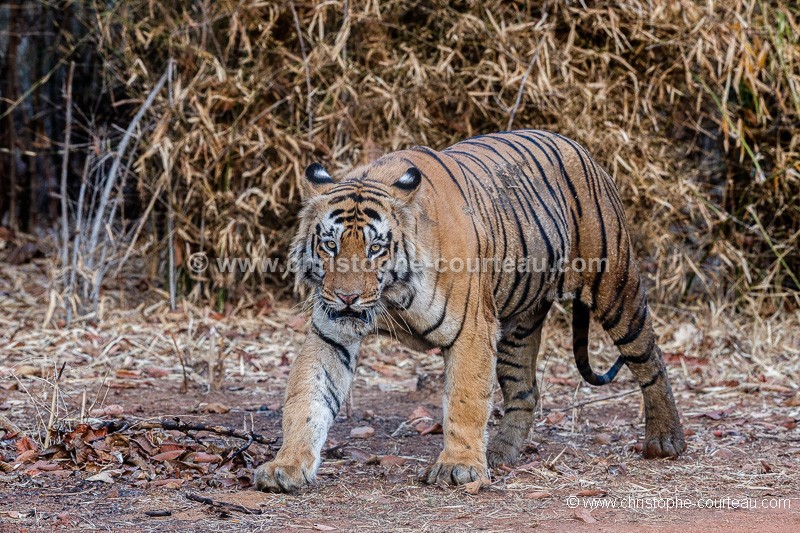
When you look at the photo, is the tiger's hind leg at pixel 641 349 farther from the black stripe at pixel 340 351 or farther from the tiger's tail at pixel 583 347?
the black stripe at pixel 340 351

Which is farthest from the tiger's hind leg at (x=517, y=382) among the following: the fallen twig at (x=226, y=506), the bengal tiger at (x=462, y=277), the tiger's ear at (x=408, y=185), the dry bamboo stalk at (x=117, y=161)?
the dry bamboo stalk at (x=117, y=161)

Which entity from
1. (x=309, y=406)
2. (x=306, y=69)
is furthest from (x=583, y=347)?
(x=306, y=69)

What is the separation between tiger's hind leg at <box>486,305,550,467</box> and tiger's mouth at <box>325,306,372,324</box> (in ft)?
2.77

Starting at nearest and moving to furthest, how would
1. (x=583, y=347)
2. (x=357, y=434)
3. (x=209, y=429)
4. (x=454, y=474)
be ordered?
Answer: (x=454, y=474) → (x=209, y=429) → (x=357, y=434) → (x=583, y=347)

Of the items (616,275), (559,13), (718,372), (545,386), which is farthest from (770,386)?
(559,13)

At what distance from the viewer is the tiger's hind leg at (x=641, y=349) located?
13.6 ft

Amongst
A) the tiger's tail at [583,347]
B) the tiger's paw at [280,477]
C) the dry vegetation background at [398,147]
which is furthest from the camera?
the dry vegetation background at [398,147]

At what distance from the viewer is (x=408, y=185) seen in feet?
11.2

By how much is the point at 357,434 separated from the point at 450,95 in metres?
2.75

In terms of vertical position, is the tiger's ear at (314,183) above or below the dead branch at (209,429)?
above

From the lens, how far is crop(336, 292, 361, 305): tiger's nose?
10.6ft

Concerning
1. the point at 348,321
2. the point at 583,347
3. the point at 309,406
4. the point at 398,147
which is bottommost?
the point at 309,406

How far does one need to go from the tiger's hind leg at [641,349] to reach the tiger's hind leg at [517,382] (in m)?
0.32

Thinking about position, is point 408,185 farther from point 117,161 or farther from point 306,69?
point 117,161
